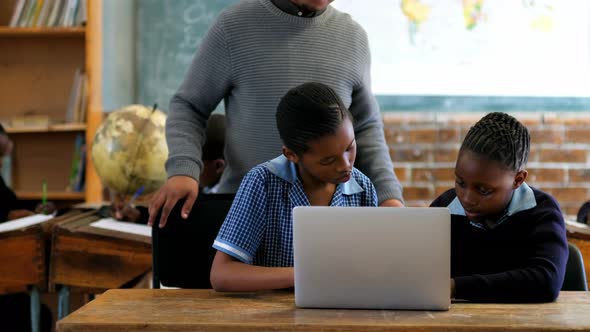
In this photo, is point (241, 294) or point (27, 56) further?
point (27, 56)

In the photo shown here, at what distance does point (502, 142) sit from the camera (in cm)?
146

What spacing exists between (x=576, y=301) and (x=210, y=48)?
1072 millimetres

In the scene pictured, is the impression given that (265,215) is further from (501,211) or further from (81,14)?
(81,14)

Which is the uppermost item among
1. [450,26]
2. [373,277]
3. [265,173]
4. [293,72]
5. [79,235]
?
[450,26]

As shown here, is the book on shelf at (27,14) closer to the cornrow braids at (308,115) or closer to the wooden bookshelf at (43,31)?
the wooden bookshelf at (43,31)

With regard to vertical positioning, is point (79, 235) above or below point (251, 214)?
below

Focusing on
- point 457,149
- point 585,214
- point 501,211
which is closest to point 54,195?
point 457,149

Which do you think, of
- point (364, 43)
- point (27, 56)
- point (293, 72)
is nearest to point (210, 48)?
point (293, 72)

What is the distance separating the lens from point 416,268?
1.17m

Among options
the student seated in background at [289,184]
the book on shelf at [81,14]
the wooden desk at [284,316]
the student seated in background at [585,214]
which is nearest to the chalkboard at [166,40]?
the book on shelf at [81,14]

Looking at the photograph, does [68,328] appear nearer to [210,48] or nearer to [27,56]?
[210,48]

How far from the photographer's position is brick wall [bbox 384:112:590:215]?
3361 mm

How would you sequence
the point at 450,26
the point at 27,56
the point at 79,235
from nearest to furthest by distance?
the point at 79,235, the point at 450,26, the point at 27,56

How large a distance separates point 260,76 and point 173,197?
389 mm
